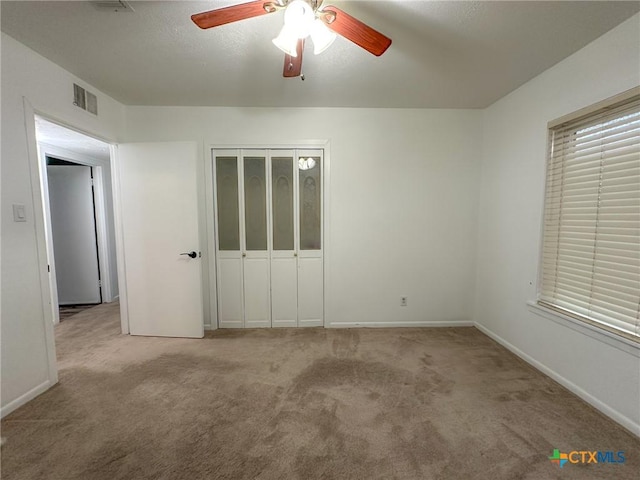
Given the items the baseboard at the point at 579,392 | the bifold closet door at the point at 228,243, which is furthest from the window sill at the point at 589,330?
the bifold closet door at the point at 228,243

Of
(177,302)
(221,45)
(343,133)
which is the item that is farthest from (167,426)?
(343,133)

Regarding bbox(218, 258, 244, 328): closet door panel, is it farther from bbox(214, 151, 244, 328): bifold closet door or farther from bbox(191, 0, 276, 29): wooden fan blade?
bbox(191, 0, 276, 29): wooden fan blade

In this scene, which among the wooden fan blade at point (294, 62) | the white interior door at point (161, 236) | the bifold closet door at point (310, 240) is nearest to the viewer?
the wooden fan blade at point (294, 62)

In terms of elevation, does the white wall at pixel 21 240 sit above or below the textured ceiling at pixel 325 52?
below

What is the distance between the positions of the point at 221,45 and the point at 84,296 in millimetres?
4270

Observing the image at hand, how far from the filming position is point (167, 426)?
63.9 inches

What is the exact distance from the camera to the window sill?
1.59m

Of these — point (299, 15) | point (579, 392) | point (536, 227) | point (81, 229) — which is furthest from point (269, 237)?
point (81, 229)

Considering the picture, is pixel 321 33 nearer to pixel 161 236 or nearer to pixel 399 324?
pixel 161 236

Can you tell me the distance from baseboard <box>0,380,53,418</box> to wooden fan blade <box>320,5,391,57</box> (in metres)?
3.09

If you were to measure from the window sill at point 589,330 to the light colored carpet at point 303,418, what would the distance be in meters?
0.49

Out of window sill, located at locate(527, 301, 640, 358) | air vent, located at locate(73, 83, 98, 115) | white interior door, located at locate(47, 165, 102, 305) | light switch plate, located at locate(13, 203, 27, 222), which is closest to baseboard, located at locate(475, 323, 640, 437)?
window sill, located at locate(527, 301, 640, 358)

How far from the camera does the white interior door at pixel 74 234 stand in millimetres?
3816

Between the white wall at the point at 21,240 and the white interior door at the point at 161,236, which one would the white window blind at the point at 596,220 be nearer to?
the white interior door at the point at 161,236
